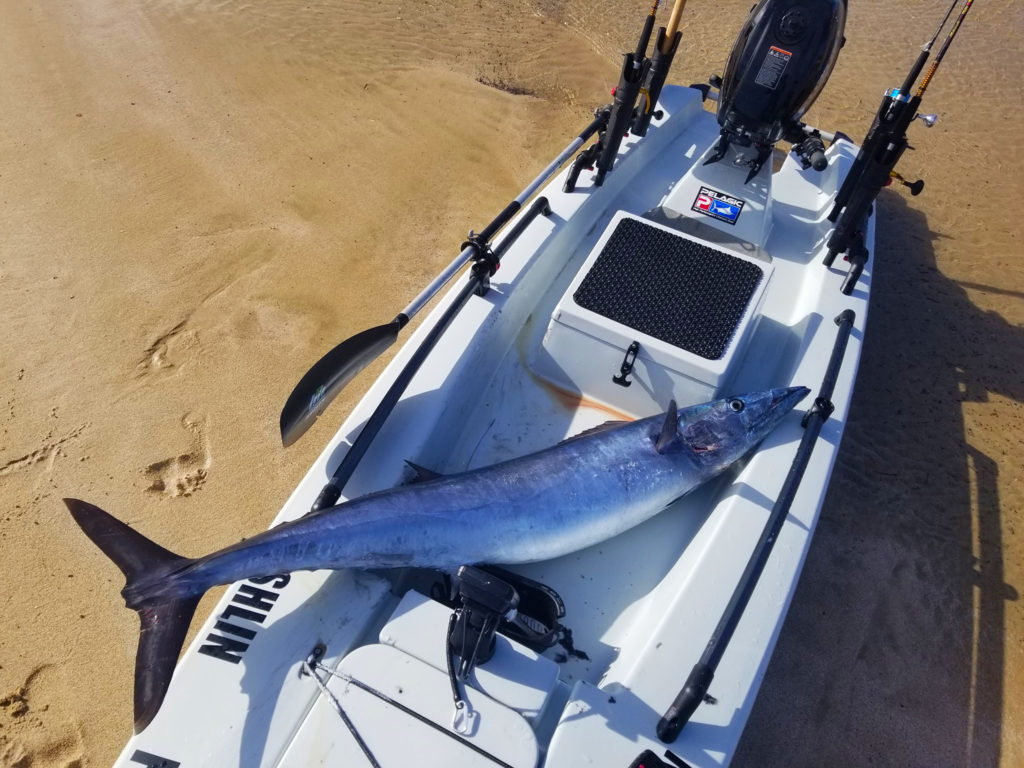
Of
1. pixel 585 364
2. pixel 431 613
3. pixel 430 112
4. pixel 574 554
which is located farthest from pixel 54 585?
pixel 430 112

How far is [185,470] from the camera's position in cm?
433

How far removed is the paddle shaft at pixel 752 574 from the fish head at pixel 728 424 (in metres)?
0.18

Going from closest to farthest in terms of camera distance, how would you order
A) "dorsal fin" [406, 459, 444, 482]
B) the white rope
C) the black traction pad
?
the white rope
"dorsal fin" [406, 459, 444, 482]
the black traction pad

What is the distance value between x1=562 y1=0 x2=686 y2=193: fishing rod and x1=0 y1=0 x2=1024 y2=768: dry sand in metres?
1.92

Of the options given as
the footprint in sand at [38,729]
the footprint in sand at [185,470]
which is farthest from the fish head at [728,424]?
the footprint in sand at [38,729]

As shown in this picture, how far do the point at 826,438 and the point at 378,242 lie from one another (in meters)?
4.29

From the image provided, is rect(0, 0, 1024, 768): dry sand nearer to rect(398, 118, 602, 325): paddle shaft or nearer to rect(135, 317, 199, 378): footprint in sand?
rect(135, 317, 199, 378): footprint in sand

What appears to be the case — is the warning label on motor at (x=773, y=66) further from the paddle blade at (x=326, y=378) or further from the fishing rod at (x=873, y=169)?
the paddle blade at (x=326, y=378)

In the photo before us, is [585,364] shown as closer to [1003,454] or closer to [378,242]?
[378,242]

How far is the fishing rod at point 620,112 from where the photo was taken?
13.4 feet

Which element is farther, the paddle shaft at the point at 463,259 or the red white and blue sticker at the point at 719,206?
the red white and blue sticker at the point at 719,206

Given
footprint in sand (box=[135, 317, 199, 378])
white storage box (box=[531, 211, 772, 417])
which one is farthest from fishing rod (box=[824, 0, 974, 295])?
footprint in sand (box=[135, 317, 199, 378])

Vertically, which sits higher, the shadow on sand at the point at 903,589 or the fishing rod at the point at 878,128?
the fishing rod at the point at 878,128

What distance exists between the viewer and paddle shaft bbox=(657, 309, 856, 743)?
2285mm
